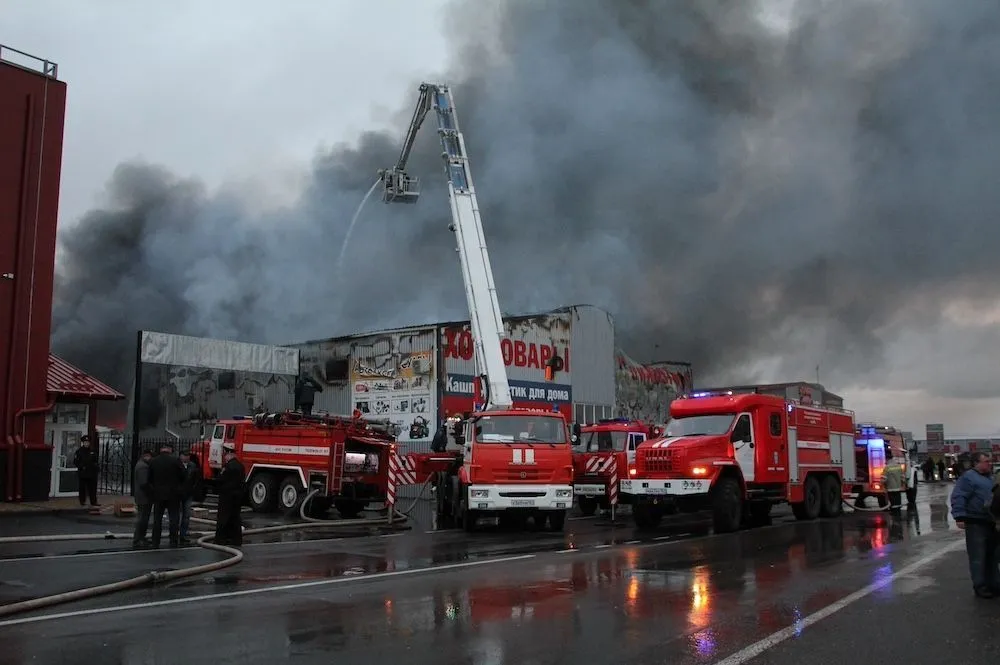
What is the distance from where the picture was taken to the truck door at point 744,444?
702 inches

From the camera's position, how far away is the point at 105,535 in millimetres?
14195

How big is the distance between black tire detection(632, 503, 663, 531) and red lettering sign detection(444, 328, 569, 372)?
12.2 m

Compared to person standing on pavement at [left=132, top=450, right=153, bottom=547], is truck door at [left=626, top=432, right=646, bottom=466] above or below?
above

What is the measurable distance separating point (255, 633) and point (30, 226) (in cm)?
1759

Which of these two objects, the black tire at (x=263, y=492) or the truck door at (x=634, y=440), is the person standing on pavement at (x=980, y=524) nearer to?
the truck door at (x=634, y=440)

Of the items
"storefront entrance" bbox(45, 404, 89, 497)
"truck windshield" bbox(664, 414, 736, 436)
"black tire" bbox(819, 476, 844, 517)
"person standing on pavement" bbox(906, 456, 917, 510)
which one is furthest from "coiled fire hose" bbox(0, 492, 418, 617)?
"person standing on pavement" bbox(906, 456, 917, 510)

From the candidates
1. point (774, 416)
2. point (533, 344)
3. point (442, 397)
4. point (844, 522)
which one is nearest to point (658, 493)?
point (774, 416)

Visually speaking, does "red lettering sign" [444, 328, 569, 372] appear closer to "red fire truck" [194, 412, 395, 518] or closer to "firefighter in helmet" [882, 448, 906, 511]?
"red fire truck" [194, 412, 395, 518]

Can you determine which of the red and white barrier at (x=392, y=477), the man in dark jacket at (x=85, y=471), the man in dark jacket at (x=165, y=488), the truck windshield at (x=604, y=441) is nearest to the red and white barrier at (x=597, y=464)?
the truck windshield at (x=604, y=441)

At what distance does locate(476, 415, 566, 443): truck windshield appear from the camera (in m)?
16.9

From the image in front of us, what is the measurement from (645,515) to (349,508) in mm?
7358

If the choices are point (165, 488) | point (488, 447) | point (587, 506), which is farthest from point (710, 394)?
point (165, 488)

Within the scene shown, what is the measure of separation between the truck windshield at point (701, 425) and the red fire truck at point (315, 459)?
6.35 metres

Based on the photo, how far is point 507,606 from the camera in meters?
8.31
